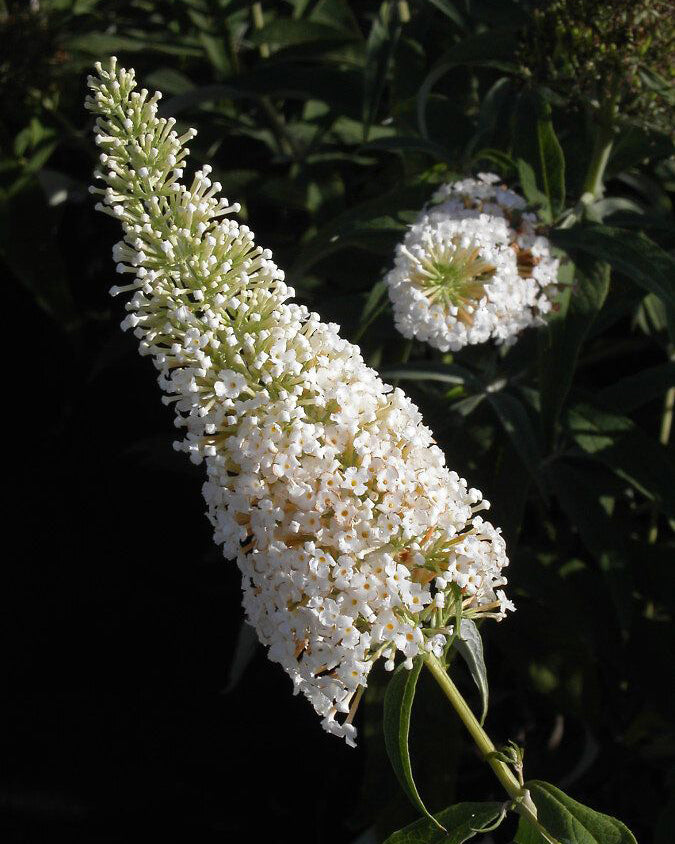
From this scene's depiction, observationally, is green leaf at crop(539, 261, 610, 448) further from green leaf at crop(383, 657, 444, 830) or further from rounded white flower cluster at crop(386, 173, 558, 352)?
green leaf at crop(383, 657, 444, 830)

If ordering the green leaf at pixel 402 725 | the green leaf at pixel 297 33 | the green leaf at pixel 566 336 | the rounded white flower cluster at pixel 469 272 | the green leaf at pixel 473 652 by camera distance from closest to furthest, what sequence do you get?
the green leaf at pixel 402 725 < the green leaf at pixel 473 652 < the rounded white flower cluster at pixel 469 272 < the green leaf at pixel 566 336 < the green leaf at pixel 297 33

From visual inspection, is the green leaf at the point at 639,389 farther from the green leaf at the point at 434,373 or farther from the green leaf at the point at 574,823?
the green leaf at the point at 574,823

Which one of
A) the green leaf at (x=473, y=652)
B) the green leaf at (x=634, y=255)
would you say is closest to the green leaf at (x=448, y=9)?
the green leaf at (x=634, y=255)

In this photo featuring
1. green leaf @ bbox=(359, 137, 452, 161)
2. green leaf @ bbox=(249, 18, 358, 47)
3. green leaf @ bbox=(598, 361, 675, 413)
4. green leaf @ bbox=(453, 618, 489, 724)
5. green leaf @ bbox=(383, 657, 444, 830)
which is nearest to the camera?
green leaf @ bbox=(383, 657, 444, 830)

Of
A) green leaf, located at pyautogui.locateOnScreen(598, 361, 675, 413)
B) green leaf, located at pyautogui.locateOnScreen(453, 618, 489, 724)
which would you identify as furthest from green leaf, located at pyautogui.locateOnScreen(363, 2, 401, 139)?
green leaf, located at pyautogui.locateOnScreen(453, 618, 489, 724)

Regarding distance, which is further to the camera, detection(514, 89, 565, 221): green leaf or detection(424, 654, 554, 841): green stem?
detection(514, 89, 565, 221): green leaf

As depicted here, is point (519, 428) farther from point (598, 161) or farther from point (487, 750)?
point (487, 750)

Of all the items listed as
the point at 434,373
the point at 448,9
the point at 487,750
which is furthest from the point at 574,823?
the point at 448,9

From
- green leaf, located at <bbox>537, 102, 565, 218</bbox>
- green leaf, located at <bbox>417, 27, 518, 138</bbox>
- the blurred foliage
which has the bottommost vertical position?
the blurred foliage

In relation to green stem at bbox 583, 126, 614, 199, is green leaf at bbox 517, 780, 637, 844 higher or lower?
lower
